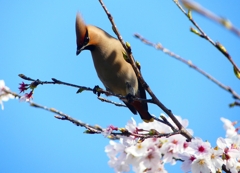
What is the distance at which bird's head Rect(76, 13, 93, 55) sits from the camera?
4.01m

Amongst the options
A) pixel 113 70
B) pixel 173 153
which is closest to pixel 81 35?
pixel 113 70

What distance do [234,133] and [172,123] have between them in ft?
1.40

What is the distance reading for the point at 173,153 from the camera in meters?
2.04

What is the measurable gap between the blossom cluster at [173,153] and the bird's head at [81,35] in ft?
6.82

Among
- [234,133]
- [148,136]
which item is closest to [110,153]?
[148,136]

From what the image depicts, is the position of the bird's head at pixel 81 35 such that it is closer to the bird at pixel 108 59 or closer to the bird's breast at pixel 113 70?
the bird at pixel 108 59

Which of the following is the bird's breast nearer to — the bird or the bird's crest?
the bird

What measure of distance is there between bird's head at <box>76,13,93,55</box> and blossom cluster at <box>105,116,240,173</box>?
6.82 feet

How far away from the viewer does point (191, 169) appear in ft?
6.57

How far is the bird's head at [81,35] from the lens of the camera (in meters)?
4.01

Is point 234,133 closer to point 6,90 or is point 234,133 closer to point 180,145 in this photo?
point 180,145

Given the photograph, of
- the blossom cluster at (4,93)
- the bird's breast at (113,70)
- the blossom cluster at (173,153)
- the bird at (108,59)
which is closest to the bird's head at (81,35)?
the bird at (108,59)

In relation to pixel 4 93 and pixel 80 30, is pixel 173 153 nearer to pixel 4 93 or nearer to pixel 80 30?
pixel 4 93

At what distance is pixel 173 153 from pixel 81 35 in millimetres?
2409
